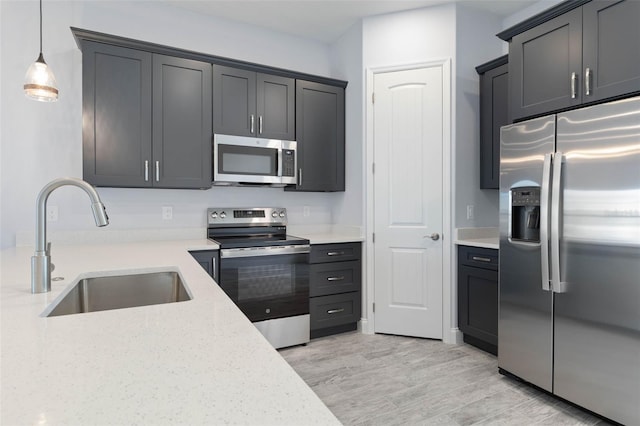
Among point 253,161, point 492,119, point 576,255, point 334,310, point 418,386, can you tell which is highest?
point 492,119

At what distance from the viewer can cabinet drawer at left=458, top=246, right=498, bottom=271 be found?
276 centimetres

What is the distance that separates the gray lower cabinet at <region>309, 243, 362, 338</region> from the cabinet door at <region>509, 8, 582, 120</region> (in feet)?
5.79

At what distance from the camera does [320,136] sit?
11.5 ft

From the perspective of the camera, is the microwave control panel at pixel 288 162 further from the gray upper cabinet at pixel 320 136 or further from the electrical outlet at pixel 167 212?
the electrical outlet at pixel 167 212

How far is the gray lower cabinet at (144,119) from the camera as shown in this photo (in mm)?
2615

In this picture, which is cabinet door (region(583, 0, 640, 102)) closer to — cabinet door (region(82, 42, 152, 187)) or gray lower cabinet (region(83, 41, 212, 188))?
gray lower cabinet (region(83, 41, 212, 188))

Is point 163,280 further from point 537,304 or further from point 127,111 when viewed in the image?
point 537,304

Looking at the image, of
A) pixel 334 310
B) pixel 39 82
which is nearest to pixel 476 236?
pixel 334 310

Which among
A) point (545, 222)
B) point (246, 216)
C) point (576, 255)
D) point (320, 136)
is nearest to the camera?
point (576, 255)

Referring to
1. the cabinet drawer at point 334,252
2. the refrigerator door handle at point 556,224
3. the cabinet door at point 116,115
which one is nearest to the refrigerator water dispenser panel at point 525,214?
the refrigerator door handle at point 556,224

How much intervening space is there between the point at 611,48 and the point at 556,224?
986mm

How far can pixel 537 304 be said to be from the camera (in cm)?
220

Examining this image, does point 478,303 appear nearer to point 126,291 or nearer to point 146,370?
point 126,291

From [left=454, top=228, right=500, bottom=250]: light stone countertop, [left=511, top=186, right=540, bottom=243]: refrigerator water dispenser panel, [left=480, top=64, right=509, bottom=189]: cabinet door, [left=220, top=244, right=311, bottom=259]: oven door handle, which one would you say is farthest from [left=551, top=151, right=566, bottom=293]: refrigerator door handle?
[left=220, top=244, right=311, bottom=259]: oven door handle
